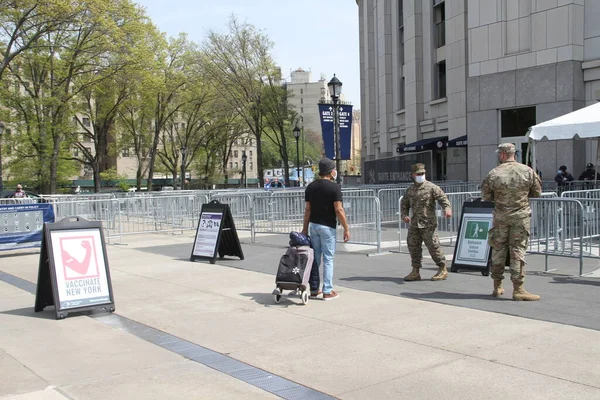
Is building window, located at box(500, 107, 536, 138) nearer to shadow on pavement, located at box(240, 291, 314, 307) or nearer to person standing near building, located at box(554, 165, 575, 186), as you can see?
person standing near building, located at box(554, 165, 575, 186)

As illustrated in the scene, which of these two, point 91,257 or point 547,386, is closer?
point 547,386

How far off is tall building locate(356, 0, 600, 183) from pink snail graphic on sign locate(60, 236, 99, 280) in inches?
752

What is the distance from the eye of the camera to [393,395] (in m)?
4.63

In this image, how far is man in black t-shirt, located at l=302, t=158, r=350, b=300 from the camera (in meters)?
8.01

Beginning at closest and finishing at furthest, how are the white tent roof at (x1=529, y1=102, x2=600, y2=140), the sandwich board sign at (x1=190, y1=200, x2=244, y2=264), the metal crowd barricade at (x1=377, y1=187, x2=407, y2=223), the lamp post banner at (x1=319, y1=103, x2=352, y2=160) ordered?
the sandwich board sign at (x1=190, y1=200, x2=244, y2=264), the white tent roof at (x1=529, y1=102, x2=600, y2=140), the metal crowd barricade at (x1=377, y1=187, x2=407, y2=223), the lamp post banner at (x1=319, y1=103, x2=352, y2=160)

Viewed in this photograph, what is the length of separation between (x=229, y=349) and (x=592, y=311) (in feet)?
14.2

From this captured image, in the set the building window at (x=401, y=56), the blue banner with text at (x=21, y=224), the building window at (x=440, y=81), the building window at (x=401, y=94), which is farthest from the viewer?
the building window at (x=401, y=94)

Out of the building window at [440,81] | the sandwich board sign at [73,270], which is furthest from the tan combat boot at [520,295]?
the building window at [440,81]

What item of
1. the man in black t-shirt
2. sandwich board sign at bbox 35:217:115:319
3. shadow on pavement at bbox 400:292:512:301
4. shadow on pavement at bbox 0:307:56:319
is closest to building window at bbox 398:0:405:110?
shadow on pavement at bbox 400:292:512:301

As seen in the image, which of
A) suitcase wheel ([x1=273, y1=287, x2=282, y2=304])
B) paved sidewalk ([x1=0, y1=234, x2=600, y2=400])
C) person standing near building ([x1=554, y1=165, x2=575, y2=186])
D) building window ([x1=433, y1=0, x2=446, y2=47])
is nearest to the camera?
paved sidewalk ([x1=0, y1=234, x2=600, y2=400])

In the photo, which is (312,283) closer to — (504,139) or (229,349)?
(229,349)

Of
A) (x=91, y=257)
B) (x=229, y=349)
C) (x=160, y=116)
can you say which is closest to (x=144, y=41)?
(x=160, y=116)

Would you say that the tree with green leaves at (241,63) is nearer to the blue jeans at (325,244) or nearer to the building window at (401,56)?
the building window at (401,56)

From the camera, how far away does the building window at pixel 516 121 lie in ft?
78.7
